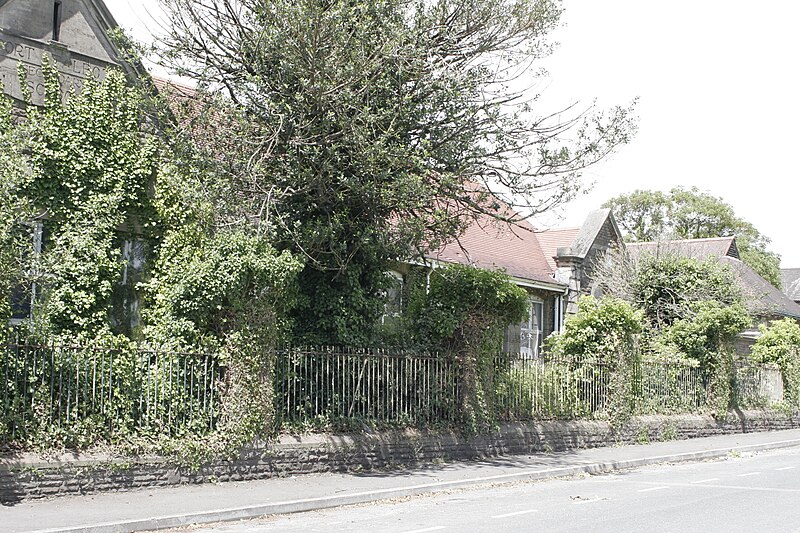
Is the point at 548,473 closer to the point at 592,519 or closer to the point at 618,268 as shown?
the point at 592,519

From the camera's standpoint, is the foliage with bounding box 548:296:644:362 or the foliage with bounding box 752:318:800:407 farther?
the foliage with bounding box 752:318:800:407

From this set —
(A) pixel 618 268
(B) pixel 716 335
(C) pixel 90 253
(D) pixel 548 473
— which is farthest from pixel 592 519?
(A) pixel 618 268

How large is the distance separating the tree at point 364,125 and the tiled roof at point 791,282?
68.0 metres

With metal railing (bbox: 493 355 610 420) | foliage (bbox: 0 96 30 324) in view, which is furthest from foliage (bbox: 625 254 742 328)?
foliage (bbox: 0 96 30 324)

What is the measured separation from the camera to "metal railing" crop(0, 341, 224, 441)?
1147cm

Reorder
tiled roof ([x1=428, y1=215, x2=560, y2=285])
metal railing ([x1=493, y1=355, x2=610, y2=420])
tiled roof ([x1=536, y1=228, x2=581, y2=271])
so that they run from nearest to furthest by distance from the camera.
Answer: metal railing ([x1=493, y1=355, x2=610, y2=420]) → tiled roof ([x1=428, y1=215, x2=560, y2=285]) → tiled roof ([x1=536, y1=228, x2=581, y2=271])

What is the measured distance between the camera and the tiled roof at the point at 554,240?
32531 millimetres

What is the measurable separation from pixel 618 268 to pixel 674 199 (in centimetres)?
4355

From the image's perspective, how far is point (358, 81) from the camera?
13.9 m

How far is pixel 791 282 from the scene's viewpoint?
80.1 metres

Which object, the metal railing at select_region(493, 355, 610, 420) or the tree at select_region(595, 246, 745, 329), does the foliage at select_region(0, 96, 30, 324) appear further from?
the tree at select_region(595, 246, 745, 329)

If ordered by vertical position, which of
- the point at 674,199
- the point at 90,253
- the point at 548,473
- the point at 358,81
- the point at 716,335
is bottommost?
the point at 548,473

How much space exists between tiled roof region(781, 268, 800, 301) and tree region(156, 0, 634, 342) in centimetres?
6805

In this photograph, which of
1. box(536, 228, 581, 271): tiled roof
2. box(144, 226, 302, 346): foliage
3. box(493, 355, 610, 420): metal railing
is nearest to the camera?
box(144, 226, 302, 346): foliage
